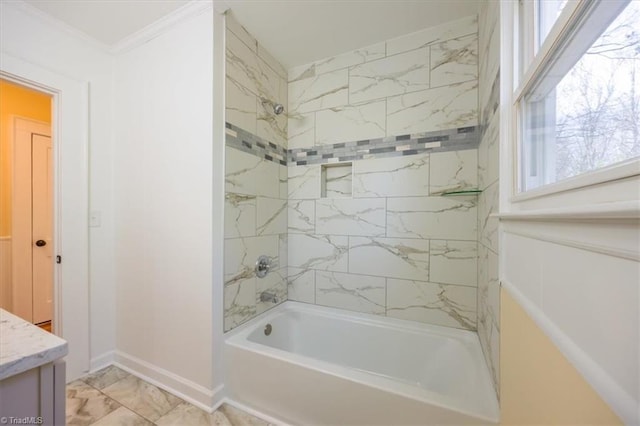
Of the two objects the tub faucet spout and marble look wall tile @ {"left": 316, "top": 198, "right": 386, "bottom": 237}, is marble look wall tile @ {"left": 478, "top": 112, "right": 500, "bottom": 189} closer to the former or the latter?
marble look wall tile @ {"left": 316, "top": 198, "right": 386, "bottom": 237}

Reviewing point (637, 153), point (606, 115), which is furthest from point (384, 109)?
point (637, 153)

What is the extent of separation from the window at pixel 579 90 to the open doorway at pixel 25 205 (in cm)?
371

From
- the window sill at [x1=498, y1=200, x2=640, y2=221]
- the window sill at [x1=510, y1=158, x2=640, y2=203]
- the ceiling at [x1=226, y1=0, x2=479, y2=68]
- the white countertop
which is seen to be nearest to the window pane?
the window sill at [x1=510, y1=158, x2=640, y2=203]

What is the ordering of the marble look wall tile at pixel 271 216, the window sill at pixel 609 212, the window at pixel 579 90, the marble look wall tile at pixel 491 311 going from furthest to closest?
the marble look wall tile at pixel 271 216
the marble look wall tile at pixel 491 311
the window at pixel 579 90
the window sill at pixel 609 212

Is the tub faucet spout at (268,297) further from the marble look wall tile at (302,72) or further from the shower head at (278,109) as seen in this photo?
the marble look wall tile at (302,72)

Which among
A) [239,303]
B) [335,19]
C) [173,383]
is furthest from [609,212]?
[173,383]

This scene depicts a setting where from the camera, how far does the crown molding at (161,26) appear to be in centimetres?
158

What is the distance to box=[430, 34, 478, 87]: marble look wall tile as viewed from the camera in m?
1.70

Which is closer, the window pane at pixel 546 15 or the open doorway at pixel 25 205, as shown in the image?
the window pane at pixel 546 15

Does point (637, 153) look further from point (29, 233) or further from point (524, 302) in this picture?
point (29, 233)

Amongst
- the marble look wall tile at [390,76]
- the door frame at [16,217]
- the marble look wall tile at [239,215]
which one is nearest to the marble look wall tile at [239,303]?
the marble look wall tile at [239,215]

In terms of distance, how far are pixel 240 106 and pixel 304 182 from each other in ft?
2.62

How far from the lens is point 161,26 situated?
68.2 inches

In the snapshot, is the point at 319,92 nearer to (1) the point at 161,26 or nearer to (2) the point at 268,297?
(1) the point at 161,26
